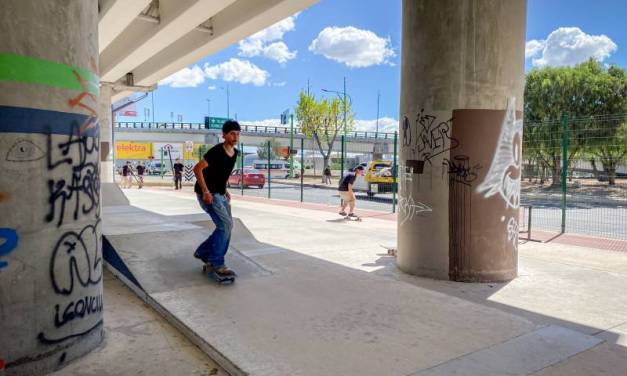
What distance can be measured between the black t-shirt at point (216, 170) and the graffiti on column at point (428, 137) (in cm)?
272

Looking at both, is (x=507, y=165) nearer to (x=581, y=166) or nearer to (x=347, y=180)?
(x=347, y=180)

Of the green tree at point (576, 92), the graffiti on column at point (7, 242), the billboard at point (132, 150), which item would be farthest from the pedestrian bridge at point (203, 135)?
the graffiti on column at point (7, 242)

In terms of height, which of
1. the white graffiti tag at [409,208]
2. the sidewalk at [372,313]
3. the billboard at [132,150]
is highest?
the billboard at [132,150]

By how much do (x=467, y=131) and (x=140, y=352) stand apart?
4691 mm

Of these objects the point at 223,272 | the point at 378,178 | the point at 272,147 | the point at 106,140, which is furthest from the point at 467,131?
the point at 272,147

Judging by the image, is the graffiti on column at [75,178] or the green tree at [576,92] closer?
the graffiti on column at [75,178]

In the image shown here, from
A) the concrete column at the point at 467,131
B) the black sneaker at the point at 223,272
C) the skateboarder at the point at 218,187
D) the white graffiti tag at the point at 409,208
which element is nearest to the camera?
the skateboarder at the point at 218,187

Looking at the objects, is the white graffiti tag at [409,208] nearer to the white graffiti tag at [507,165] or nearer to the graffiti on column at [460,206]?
the graffiti on column at [460,206]

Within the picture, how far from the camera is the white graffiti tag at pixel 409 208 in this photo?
21.5ft

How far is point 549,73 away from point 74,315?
30344mm

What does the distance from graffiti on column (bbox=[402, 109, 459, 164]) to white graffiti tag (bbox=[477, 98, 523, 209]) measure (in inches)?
24.8

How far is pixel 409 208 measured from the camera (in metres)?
6.76

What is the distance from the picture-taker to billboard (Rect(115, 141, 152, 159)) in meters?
69.6

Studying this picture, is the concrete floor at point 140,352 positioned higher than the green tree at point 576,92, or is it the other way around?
the green tree at point 576,92
